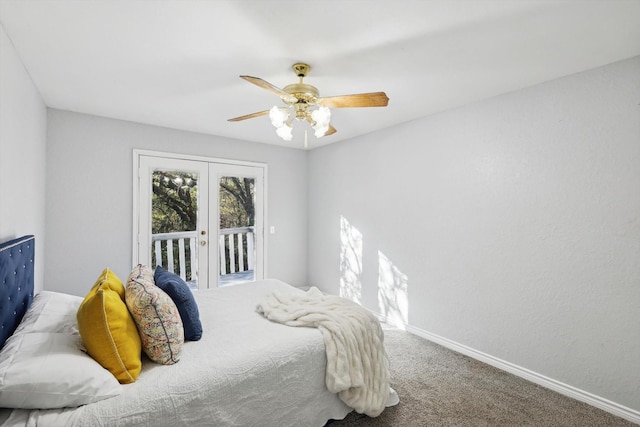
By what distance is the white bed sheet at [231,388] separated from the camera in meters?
1.22

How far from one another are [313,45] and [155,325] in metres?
1.85

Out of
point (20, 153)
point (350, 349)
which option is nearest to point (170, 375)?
point (350, 349)

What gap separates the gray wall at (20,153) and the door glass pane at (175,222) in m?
1.03

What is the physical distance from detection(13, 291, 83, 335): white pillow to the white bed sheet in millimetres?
480

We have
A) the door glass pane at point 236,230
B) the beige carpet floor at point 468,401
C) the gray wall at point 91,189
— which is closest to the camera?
the beige carpet floor at point 468,401

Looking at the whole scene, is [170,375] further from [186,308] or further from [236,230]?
[236,230]

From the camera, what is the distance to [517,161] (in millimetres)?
2527

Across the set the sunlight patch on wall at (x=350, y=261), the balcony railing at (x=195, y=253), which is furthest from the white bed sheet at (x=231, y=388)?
the sunlight patch on wall at (x=350, y=261)

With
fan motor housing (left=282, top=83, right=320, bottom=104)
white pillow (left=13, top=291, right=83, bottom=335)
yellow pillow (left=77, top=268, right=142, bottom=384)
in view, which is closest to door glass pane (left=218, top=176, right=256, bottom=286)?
white pillow (left=13, top=291, right=83, bottom=335)

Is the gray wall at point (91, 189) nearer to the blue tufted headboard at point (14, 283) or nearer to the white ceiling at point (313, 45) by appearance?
the white ceiling at point (313, 45)

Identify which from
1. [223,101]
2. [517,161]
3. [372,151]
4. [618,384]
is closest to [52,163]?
[223,101]

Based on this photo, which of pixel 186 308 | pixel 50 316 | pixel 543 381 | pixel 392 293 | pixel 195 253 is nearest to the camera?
pixel 50 316

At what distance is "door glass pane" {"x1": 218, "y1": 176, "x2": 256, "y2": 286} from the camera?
4184mm

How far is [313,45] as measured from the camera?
6.15 ft
